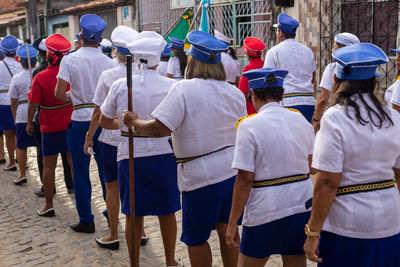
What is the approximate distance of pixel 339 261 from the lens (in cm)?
269

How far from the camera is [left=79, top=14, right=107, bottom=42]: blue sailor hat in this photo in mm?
5211

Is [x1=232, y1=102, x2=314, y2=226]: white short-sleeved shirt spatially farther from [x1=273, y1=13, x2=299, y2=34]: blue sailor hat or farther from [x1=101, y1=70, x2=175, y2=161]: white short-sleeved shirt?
[x1=273, y1=13, x2=299, y2=34]: blue sailor hat

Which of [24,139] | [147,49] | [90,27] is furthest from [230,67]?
[147,49]

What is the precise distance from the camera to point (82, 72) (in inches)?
209

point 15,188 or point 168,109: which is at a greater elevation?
point 168,109

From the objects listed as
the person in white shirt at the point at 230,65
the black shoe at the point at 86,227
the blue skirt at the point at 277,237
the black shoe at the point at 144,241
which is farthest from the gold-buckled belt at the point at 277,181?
the person in white shirt at the point at 230,65

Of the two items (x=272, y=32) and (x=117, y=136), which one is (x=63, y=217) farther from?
(x=272, y=32)

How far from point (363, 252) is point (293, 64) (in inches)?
152

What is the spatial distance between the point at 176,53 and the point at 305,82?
11.5 ft

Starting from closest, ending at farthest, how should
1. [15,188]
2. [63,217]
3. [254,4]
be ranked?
[63,217] → [15,188] → [254,4]

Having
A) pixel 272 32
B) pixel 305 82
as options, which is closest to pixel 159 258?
pixel 305 82

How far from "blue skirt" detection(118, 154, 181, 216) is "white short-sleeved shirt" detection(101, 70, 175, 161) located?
0.07 metres

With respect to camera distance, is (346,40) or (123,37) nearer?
(123,37)

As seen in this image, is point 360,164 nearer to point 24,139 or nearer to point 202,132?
point 202,132
